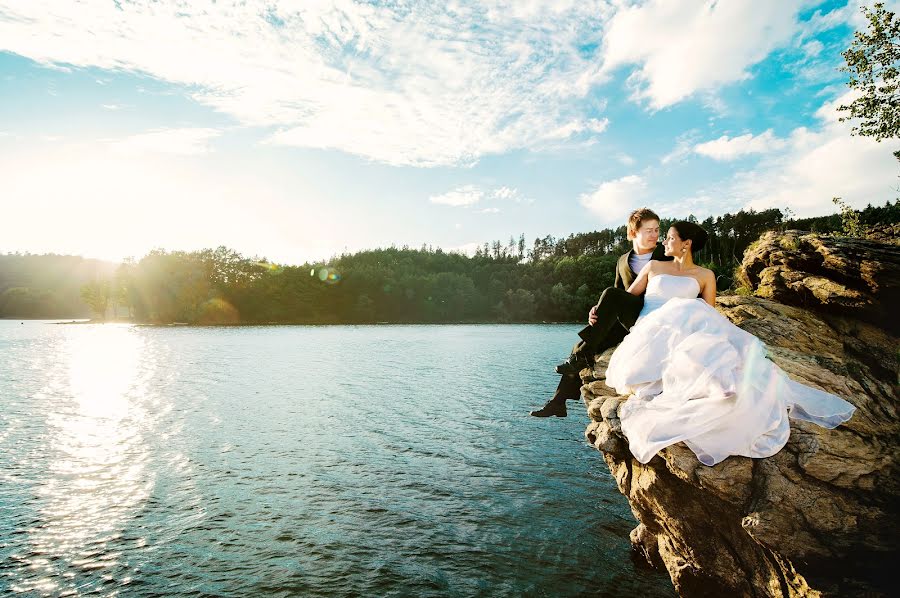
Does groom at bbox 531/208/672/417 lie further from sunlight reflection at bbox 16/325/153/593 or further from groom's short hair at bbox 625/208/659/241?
sunlight reflection at bbox 16/325/153/593

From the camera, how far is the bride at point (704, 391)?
15.7 ft

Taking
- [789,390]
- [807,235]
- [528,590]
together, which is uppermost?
[807,235]

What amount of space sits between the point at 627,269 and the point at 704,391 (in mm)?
2936

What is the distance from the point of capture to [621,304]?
7.03 metres

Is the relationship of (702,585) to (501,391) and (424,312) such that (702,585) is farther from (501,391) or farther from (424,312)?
(424,312)

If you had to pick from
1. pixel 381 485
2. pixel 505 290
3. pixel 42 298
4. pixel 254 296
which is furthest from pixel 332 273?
pixel 381 485

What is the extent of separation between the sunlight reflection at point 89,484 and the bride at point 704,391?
25.9ft

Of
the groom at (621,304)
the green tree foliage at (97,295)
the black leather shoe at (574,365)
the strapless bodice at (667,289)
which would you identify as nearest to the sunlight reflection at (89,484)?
the black leather shoe at (574,365)

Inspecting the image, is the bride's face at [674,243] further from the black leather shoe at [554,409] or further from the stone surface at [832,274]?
the black leather shoe at [554,409]

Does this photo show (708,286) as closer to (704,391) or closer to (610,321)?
(610,321)

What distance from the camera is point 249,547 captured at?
26.0 feet

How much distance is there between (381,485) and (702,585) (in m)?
6.80

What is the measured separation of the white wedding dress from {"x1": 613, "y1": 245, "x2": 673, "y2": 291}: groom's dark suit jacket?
4.54 ft

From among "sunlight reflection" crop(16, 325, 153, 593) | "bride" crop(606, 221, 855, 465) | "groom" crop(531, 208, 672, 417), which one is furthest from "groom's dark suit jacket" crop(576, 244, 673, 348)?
"sunlight reflection" crop(16, 325, 153, 593)
